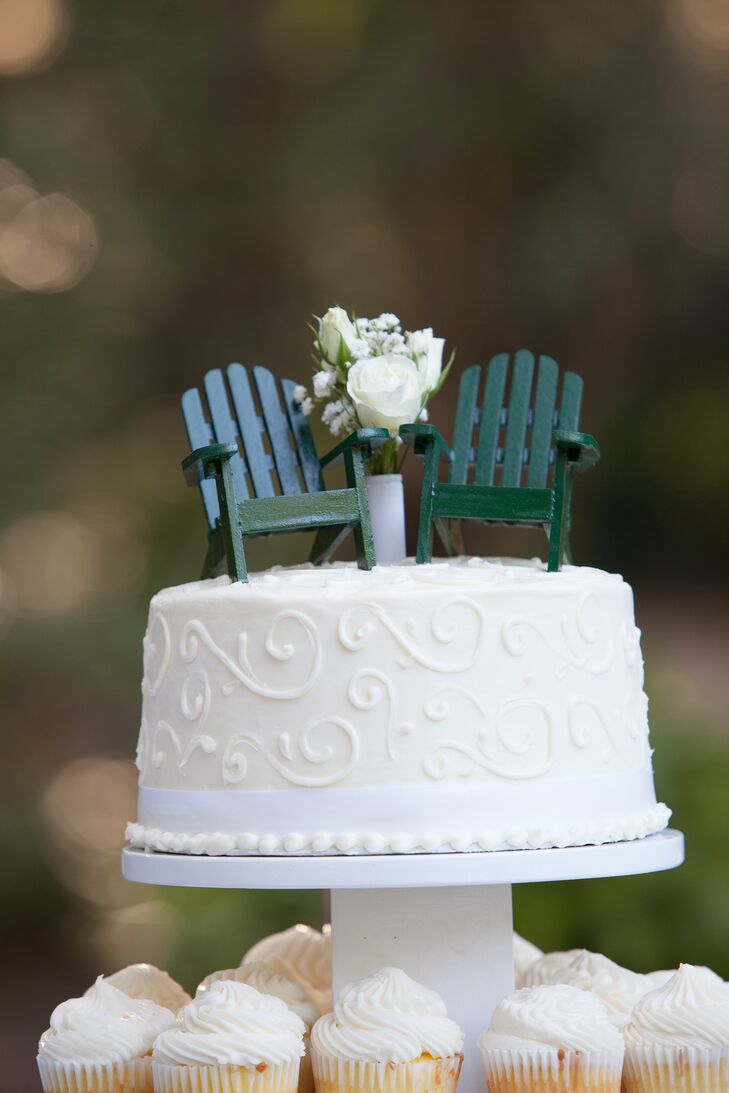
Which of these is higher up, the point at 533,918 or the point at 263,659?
the point at 263,659

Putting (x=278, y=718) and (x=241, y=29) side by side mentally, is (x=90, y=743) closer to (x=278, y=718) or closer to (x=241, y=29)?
(x=241, y=29)

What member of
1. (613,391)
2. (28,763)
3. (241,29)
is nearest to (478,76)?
(241,29)

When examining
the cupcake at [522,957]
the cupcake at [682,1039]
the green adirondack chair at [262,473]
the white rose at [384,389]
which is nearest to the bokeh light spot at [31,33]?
the green adirondack chair at [262,473]

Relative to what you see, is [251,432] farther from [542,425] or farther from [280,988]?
[280,988]

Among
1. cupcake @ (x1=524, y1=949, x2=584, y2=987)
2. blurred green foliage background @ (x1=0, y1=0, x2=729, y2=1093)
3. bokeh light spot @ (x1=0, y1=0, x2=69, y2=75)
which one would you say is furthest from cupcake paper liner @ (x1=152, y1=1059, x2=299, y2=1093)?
bokeh light spot @ (x1=0, y1=0, x2=69, y2=75)

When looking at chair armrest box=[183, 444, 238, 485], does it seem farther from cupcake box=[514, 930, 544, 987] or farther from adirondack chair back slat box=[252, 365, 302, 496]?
cupcake box=[514, 930, 544, 987]

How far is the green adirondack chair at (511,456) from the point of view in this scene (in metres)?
2.41

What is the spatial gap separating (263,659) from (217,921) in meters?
3.61

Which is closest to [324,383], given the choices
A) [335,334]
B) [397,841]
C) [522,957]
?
[335,334]

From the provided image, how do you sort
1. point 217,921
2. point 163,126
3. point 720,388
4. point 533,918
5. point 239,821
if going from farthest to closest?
point 163,126, point 720,388, point 217,921, point 533,918, point 239,821

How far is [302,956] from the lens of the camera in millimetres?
2920

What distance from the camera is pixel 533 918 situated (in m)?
5.10

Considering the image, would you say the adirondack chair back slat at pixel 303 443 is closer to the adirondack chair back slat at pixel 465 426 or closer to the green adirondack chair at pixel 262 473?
the green adirondack chair at pixel 262 473

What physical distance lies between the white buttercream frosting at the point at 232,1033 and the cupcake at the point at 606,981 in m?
0.58
